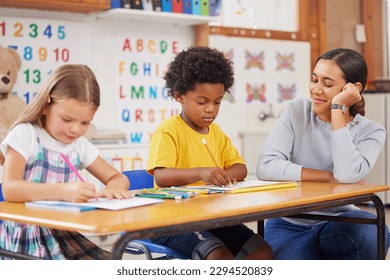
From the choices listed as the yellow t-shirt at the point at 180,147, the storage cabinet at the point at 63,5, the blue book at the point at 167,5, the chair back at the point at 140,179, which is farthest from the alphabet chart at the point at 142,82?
the yellow t-shirt at the point at 180,147

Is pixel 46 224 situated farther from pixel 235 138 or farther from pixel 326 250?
pixel 235 138

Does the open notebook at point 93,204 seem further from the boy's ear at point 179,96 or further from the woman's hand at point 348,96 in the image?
the woman's hand at point 348,96

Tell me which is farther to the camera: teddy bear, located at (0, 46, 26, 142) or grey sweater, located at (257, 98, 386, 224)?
teddy bear, located at (0, 46, 26, 142)

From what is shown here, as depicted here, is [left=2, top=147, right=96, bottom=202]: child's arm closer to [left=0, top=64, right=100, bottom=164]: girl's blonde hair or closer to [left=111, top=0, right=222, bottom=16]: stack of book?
[left=0, top=64, right=100, bottom=164]: girl's blonde hair

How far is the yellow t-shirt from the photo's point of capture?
2.37 m

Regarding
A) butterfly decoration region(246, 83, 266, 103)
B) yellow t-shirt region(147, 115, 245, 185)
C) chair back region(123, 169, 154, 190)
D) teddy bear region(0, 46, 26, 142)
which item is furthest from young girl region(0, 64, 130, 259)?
butterfly decoration region(246, 83, 266, 103)

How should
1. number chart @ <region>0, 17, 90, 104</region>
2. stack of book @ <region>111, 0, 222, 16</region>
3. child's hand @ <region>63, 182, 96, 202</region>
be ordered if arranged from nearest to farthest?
child's hand @ <region>63, 182, 96, 202</region> → number chart @ <region>0, 17, 90, 104</region> → stack of book @ <region>111, 0, 222, 16</region>

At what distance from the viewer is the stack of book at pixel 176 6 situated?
4.56m

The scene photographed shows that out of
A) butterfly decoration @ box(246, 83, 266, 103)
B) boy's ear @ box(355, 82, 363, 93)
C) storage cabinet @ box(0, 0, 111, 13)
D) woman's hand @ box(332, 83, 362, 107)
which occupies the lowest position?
woman's hand @ box(332, 83, 362, 107)

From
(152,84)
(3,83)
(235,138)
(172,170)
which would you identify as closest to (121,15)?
(152,84)

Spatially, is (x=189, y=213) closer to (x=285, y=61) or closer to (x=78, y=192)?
(x=78, y=192)

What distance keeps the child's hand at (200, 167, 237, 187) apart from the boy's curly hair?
395 mm

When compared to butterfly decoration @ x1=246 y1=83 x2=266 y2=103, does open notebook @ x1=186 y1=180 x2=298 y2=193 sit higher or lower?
lower

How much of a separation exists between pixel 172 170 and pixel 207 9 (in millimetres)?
2894
